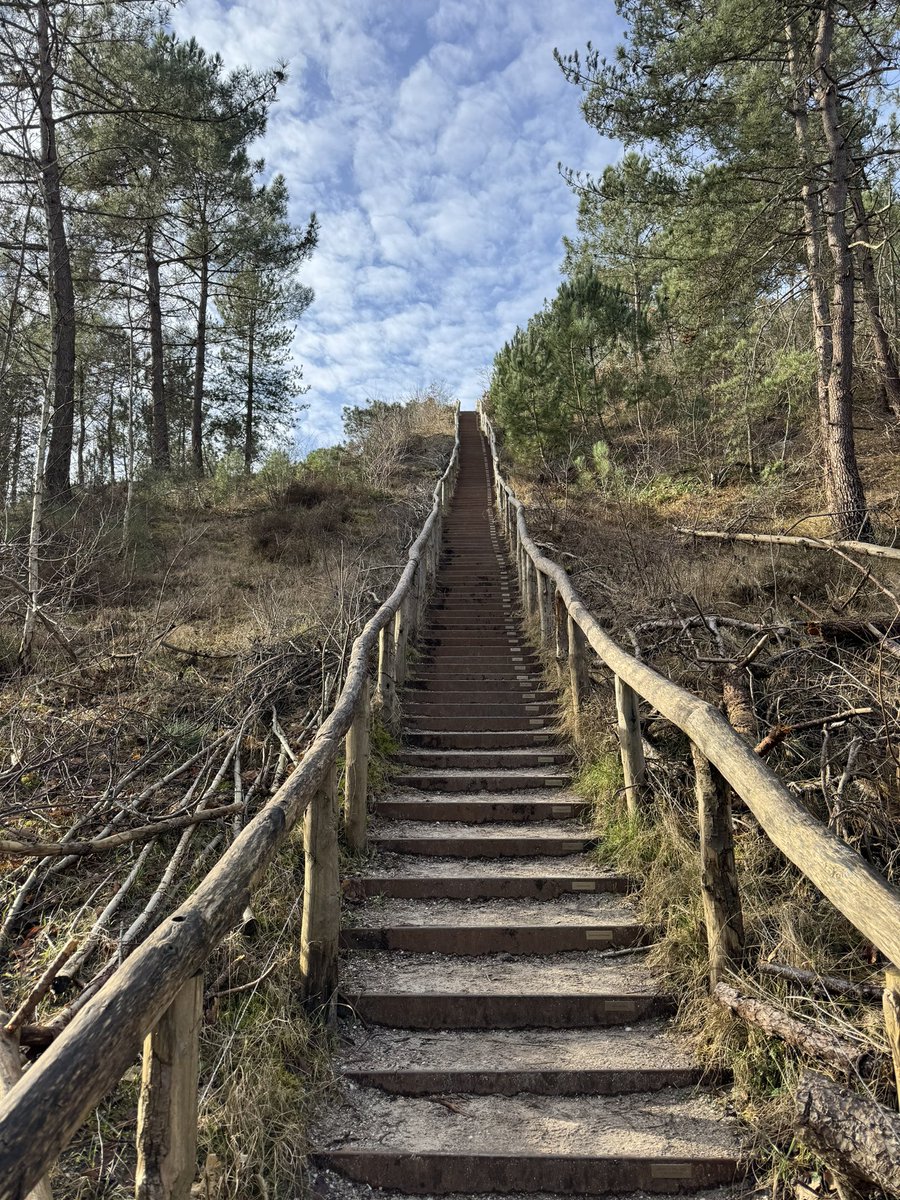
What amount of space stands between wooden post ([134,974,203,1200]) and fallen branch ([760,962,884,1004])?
6.89 feet

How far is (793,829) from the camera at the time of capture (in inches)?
85.9

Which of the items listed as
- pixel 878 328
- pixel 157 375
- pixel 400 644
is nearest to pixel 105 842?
pixel 400 644

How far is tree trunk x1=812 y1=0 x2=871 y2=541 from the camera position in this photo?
9.27 meters

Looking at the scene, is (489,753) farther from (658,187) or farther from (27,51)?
(27,51)

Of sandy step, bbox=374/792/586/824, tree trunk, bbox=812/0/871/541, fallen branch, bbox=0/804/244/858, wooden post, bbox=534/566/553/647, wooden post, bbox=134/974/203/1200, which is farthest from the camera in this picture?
tree trunk, bbox=812/0/871/541

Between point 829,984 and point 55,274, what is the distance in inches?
513

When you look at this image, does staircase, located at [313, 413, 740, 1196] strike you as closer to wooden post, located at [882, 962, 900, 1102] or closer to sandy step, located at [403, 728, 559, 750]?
sandy step, located at [403, 728, 559, 750]

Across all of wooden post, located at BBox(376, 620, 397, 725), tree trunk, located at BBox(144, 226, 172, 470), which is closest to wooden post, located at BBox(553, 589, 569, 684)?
wooden post, located at BBox(376, 620, 397, 725)

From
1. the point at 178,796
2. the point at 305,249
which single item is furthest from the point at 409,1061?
the point at 305,249

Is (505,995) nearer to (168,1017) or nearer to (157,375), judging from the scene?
(168,1017)

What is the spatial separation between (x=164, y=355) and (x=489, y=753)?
63.7 ft

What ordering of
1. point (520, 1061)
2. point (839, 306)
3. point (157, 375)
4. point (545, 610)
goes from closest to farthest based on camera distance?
point (520, 1061) → point (545, 610) → point (839, 306) → point (157, 375)

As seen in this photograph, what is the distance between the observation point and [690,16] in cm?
1004

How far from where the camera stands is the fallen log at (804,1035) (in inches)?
89.9
